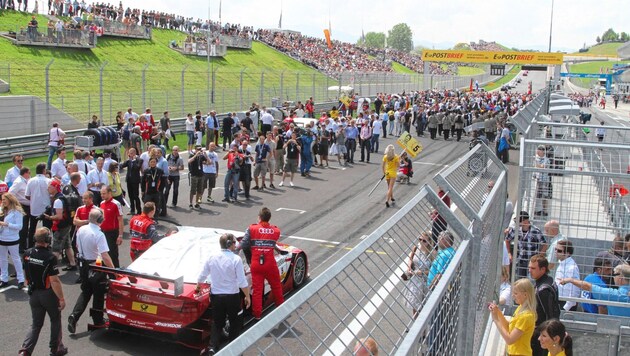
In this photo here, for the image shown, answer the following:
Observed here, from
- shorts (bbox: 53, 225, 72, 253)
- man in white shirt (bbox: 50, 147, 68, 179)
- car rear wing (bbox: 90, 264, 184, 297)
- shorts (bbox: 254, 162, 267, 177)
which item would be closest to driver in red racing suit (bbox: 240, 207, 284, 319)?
car rear wing (bbox: 90, 264, 184, 297)

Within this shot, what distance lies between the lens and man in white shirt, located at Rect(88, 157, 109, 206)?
13.8 meters

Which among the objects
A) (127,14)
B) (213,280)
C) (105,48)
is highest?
(127,14)

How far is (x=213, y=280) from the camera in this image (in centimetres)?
797

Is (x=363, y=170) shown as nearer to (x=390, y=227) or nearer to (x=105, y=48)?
(x=390, y=227)

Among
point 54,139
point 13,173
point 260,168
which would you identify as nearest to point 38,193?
point 13,173

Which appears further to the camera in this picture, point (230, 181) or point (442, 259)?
point (230, 181)

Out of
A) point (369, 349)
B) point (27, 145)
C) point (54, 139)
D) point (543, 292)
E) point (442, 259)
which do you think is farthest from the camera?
point (27, 145)

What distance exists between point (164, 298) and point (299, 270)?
304cm

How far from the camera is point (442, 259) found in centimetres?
336

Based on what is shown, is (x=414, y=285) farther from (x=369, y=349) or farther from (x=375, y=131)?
(x=375, y=131)

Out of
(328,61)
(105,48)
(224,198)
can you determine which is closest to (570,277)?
(224,198)

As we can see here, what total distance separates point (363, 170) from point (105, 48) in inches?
1194

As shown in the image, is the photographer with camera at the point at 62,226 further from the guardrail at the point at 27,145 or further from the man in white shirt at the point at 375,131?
the man in white shirt at the point at 375,131

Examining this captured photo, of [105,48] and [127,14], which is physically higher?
[127,14]
